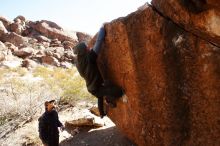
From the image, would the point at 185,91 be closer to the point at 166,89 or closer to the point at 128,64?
the point at 166,89

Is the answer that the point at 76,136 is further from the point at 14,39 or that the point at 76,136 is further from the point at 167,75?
the point at 14,39

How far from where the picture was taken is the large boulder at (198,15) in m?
4.24

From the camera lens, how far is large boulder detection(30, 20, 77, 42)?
122ft

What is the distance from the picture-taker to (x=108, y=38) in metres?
6.70

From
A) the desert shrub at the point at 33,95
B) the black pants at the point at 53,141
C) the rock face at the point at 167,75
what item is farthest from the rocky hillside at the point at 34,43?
the rock face at the point at 167,75

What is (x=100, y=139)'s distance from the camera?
8.66 metres

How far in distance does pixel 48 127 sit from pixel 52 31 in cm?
3073

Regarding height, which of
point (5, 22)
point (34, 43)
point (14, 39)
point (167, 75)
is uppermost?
point (5, 22)

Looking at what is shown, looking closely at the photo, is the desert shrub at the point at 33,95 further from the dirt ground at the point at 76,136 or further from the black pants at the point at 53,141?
the black pants at the point at 53,141

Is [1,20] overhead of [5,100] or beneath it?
overhead

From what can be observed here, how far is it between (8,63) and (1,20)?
1334cm

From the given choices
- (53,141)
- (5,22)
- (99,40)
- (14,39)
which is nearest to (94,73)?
(99,40)

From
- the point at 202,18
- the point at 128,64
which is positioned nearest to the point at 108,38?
the point at 128,64

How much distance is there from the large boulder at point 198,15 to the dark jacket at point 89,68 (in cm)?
204
